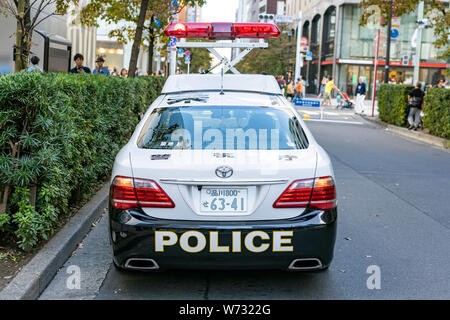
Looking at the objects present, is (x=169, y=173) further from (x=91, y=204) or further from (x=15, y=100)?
(x=91, y=204)

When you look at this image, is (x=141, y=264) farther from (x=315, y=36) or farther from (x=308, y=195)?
(x=315, y=36)

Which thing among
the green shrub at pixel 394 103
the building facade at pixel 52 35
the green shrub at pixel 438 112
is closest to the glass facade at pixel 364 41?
the building facade at pixel 52 35

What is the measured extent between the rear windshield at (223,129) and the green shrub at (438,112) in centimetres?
1385

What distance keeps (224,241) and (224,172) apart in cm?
48

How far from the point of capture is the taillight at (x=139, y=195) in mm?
4262

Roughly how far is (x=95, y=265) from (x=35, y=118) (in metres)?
1.41

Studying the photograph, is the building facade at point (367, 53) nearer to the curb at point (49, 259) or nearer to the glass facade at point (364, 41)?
the glass facade at point (364, 41)

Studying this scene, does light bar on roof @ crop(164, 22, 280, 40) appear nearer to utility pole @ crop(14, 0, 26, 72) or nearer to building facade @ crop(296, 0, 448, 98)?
utility pole @ crop(14, 0, 26, 72)

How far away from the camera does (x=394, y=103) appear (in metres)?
24.1

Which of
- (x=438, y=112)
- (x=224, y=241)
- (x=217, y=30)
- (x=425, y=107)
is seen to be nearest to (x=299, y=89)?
(x=425, y=107)

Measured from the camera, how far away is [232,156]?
440 centimetres

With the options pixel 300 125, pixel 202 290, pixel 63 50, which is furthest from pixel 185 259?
pixel 63 50

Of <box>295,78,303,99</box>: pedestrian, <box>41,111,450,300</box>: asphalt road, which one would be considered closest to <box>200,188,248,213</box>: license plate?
<box>41,111,450,300</box>: asphalt road

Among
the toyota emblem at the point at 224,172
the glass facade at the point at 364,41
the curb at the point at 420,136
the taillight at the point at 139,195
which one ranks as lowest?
the curb at the point at 420,136
